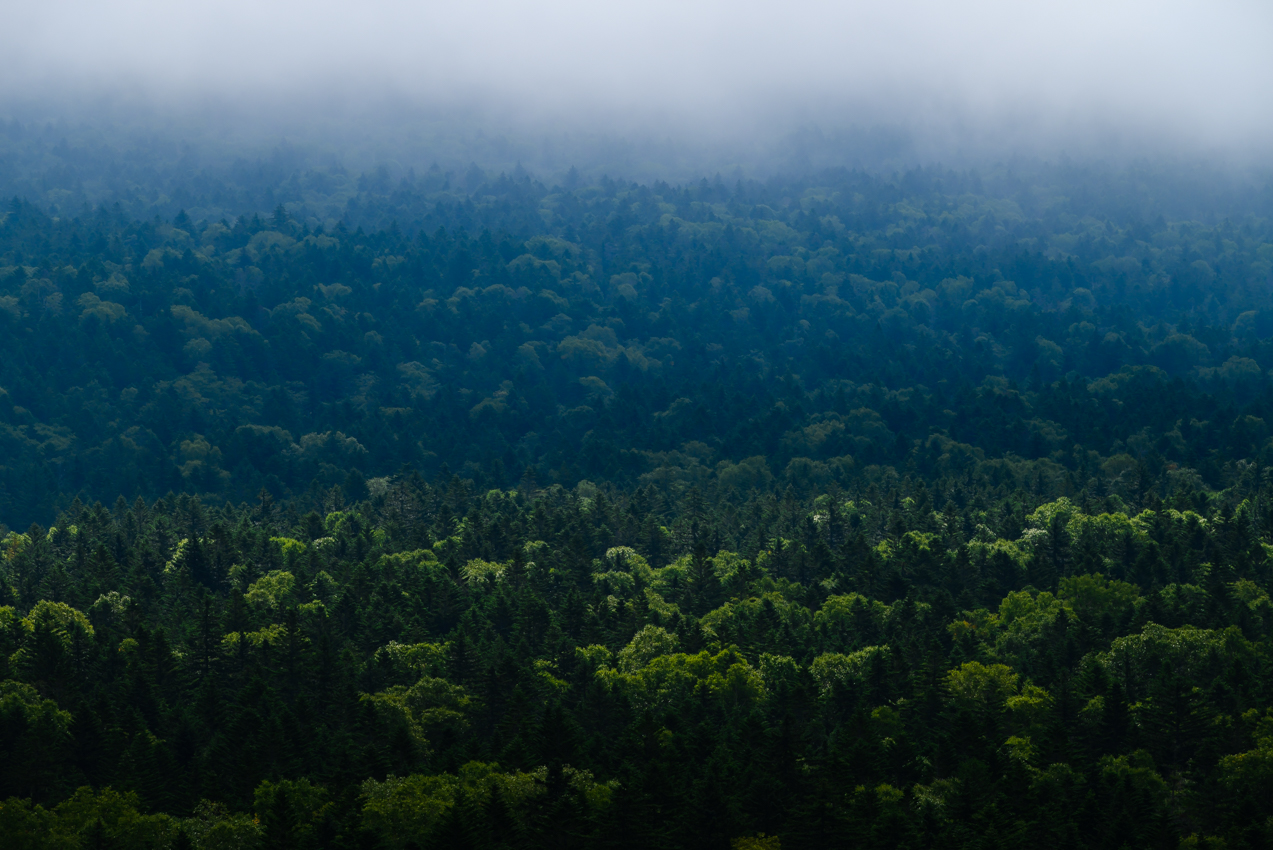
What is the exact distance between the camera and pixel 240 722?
3858 inches

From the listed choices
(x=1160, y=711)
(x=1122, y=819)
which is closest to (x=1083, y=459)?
(x=1160, y=711)

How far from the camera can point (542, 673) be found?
4434 inches

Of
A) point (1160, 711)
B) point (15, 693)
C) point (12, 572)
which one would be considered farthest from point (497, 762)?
point (12, 572)

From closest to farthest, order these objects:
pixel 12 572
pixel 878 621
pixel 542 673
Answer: pixel 542 673 → pixel 878 621 → pixel 12 572

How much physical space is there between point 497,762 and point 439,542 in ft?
233

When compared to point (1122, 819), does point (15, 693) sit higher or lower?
lower

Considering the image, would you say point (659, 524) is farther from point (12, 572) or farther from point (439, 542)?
point (12, 572)

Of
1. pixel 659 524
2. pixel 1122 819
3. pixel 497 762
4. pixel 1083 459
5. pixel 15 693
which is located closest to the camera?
pixel 1122 819

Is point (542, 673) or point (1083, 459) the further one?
point (1083, 459)

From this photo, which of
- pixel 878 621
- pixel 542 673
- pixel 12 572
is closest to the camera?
pixel 542 673

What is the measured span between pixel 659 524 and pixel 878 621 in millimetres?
50861

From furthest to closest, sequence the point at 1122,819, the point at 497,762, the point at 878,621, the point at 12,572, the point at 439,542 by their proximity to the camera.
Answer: the point at 439,542 < the point at 12,572 < the point at 878,621 < the point at 497,762 < the point at 1122,819

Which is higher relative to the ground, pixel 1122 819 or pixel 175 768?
pixel 1122 819

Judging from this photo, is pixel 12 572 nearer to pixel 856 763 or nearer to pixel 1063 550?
pixel 856 763
